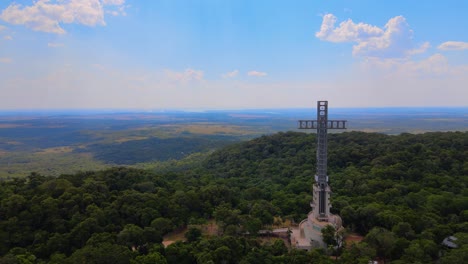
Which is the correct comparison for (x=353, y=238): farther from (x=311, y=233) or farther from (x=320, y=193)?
(x=320, y=193)

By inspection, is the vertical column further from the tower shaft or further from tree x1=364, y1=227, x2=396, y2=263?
tree x1=364, y1=227, x2=396, y2=263

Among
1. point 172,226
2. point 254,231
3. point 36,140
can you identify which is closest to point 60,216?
point 172,226

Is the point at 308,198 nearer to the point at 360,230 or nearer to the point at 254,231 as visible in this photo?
the point at 360,230

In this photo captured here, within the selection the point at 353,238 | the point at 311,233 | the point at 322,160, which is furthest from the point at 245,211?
the point at 353,238

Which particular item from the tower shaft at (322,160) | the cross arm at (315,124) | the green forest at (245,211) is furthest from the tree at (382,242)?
the cross arm at (315,124)

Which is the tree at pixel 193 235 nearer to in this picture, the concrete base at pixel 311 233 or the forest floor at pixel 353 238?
the concrete base at pixel 311 233

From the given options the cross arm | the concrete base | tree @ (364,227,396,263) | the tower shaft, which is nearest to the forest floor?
the concrete base

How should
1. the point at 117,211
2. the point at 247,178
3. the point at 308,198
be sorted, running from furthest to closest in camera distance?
the point at 247,178
the point at 308,198
the point at 117,211

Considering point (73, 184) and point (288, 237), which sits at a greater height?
point (73, 184)

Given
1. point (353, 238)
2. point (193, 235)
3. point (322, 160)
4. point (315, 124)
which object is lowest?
point (353, 238)
